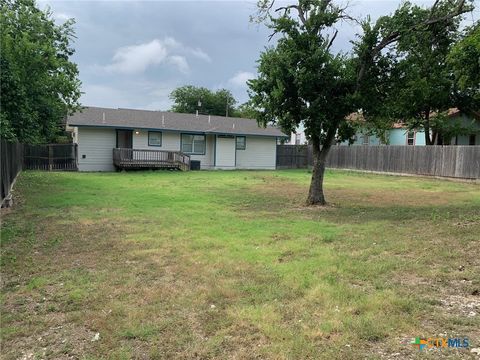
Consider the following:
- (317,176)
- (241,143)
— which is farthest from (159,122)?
(317,176)

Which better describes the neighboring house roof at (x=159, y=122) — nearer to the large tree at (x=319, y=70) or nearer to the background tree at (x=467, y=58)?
the large tree at (x=319, y=70)

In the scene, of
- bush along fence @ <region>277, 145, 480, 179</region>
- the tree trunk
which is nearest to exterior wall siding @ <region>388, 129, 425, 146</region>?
bush along fence @ <region>277, 145, 480, 179</region>

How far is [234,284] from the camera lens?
15.5 feet

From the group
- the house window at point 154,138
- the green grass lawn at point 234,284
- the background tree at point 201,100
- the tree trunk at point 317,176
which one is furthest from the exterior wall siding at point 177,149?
the background tree at point 201,100

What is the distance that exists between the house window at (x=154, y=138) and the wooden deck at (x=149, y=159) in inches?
43.0

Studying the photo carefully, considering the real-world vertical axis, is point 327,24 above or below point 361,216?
above

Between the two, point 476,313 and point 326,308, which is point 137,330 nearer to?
point 326,308

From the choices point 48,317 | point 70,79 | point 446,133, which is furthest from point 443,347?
point 446,133

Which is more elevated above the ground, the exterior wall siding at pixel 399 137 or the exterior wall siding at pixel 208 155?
the exterior wall siding at pixel 399 137

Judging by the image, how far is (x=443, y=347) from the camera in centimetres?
317

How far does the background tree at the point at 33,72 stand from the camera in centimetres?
907

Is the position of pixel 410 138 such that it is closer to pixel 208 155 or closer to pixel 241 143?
pixel 241 143

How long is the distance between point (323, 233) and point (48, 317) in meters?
4.96

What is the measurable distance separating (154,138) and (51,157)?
20.3 feet
